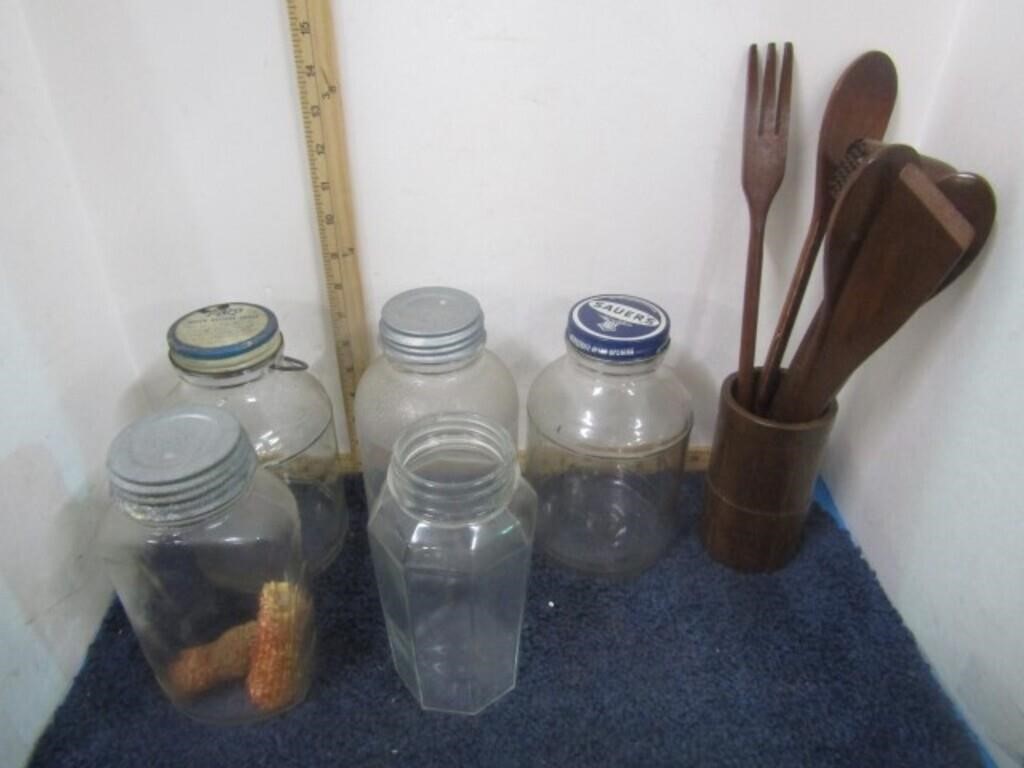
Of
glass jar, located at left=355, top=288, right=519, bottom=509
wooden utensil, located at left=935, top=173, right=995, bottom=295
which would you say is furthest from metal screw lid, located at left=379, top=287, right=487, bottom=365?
wooden utensil, located at left=935, top=173, right=995, bottom=295

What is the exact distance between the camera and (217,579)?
0.64 metres

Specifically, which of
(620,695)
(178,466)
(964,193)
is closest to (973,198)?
(964,193)

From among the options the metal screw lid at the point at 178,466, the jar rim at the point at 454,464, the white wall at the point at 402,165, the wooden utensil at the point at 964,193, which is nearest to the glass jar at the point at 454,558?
the jar rim at the point at 454,464

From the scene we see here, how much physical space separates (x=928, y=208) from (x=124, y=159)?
70cm

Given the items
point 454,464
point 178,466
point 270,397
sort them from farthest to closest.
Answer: point 270,397 < point 454,464 < point 178,466

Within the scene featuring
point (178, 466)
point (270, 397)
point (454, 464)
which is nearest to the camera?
point (178, 466)

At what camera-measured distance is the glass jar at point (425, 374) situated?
0.71 m

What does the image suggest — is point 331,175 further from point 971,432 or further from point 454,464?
point 971,432

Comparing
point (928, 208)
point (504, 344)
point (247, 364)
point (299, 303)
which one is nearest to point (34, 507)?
point (247, 364)

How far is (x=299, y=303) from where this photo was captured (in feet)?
2.66

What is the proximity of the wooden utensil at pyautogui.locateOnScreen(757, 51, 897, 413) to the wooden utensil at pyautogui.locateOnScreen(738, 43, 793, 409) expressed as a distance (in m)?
0.04

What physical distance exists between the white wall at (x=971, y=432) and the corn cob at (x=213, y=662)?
0.63 metres

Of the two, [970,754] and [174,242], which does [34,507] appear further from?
[970,754]

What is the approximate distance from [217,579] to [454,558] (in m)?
0.21
